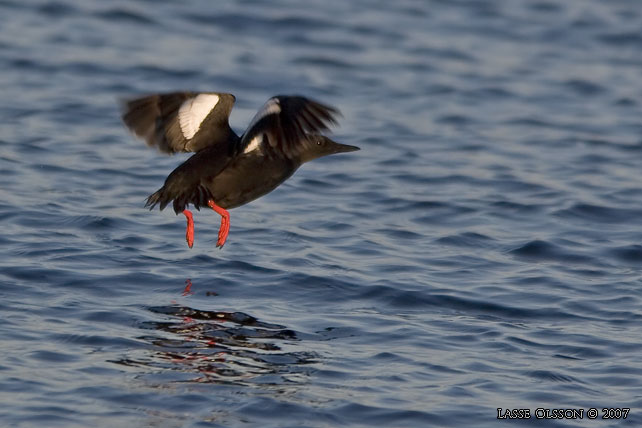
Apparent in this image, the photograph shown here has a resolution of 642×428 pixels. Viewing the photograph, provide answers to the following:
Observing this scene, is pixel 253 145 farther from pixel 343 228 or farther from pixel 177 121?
pixel 343 228

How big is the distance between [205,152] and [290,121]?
118 centimetres

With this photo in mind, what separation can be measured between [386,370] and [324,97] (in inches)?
256

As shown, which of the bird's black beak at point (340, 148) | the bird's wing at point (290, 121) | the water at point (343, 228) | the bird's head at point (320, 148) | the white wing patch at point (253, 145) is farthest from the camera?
the bird's black beak at point (340, 148)

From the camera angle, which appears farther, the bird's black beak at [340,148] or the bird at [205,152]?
the bird's black beak at [340,148]

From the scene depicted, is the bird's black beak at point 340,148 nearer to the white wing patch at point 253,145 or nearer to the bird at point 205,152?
the bird at point 205,152

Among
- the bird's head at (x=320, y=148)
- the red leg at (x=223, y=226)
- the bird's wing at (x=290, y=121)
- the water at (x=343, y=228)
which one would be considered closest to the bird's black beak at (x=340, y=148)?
the bird's head at (x=320, y=148)

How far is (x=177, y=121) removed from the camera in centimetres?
797

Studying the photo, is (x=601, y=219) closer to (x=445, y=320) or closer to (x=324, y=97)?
(x=445, y=320)

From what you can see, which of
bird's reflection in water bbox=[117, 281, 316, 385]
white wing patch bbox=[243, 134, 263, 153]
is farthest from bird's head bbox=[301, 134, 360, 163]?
bird's reflection in water bbox=[117, 281, 316, 385]

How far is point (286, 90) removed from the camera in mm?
12719

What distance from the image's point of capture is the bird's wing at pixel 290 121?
6.79 m

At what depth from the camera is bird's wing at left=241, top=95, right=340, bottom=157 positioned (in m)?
6.79

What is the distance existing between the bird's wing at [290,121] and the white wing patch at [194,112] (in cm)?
105

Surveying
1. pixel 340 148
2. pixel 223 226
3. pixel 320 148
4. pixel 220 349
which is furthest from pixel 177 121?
pixel 220 349
